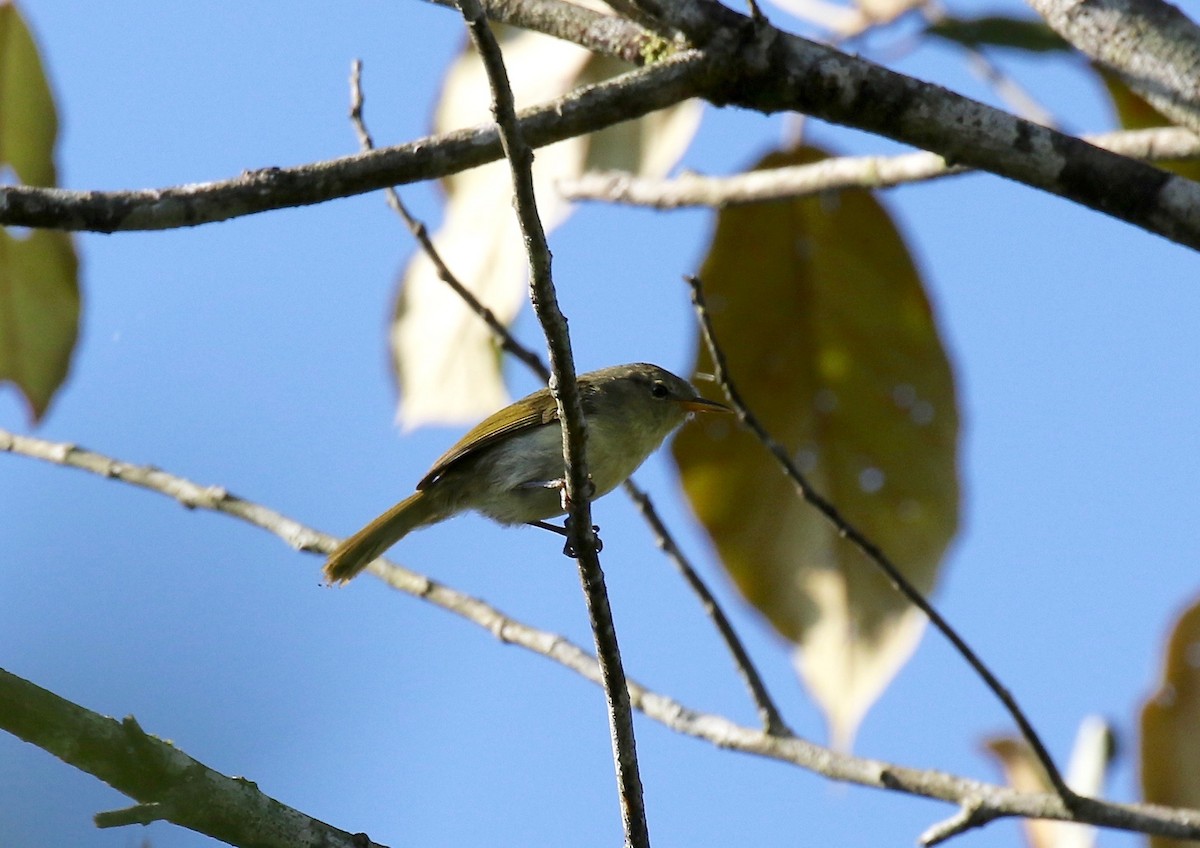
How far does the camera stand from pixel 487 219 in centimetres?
416

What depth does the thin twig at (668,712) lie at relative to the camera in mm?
3162

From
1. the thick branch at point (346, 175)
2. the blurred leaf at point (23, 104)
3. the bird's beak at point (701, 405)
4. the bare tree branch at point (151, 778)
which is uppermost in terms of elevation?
the blurred leaf at point (23, 104)

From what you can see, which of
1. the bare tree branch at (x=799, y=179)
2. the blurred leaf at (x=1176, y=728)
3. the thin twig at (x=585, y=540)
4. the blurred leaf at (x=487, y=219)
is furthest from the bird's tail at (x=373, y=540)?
the blurred leaf at (x=1176, y=728)

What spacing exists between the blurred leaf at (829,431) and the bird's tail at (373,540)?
865mm

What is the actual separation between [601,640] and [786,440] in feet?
5.33

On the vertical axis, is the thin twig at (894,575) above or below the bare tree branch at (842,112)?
below

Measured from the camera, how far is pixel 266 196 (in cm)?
245

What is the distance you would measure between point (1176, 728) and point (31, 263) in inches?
133

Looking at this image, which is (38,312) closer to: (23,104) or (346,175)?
(23,104)

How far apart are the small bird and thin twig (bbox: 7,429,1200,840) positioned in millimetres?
198

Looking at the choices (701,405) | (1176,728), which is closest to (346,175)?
(701,405)

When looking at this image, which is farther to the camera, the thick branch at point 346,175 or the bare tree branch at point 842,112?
the bare tree branch at point 842,112

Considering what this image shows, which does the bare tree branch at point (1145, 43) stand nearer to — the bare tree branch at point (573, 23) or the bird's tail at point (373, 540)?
the bare tree branch at point (573, 23)

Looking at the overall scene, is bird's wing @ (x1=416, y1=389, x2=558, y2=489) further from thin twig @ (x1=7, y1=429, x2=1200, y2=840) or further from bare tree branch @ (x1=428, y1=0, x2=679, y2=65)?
bare tree branch @ (x1=428, y1=0, x2=679, y2=65)
